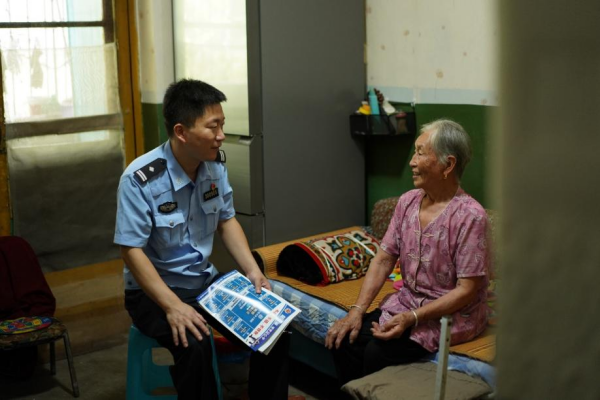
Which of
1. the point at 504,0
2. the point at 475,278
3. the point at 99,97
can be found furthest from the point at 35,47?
the point at 504,0

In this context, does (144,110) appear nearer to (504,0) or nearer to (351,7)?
(351,7)

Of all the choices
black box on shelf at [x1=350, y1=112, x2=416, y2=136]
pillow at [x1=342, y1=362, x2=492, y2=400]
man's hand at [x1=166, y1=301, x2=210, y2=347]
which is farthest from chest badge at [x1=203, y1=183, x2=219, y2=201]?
black box on shelf at [x1=350, y1=112, x2=416, y2=136]

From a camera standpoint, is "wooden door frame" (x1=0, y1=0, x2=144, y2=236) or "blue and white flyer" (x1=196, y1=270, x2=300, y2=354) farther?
"wooden door frame" (x1=0, y1=0, x2=144, y2=236)

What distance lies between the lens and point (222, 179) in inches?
115

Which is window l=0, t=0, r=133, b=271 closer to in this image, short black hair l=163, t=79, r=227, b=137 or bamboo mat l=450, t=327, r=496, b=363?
short black hair l=163, t=79, r=227, b=137

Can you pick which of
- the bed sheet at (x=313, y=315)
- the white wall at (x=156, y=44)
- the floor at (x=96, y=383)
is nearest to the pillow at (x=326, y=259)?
the bed sheet at (x=313, y=315)

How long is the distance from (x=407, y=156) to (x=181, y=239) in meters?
1.68

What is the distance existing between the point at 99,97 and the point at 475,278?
9.60 feet

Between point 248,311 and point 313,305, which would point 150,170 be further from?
point 313,305

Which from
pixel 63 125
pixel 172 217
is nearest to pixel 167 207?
pixel 172 217

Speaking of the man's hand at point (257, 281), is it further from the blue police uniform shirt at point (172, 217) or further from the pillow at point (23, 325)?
the pillow at point (23, 325)

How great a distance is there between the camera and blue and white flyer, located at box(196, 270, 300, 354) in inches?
101

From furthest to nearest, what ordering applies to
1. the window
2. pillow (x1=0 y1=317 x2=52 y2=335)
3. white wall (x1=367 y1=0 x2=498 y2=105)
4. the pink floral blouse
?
1. the window
2. white wall (x1=367 y1=0 x2=498 y2=105)
3. pillow (x1=0 y1=317 x2=52 y2=335)
4. the pink floral blouse

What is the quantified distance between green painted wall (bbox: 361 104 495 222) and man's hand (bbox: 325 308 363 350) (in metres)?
1.08
